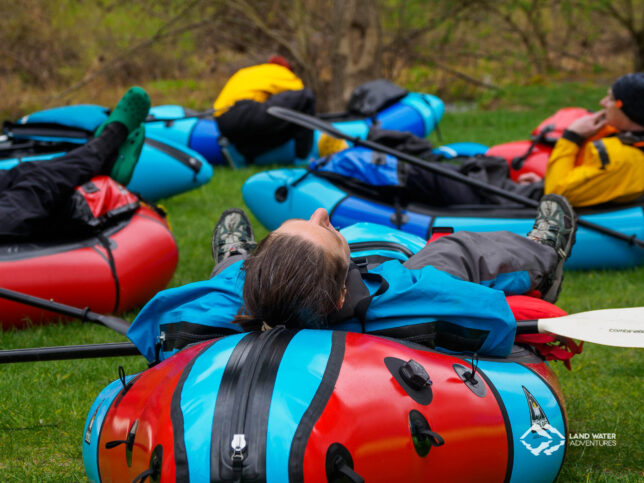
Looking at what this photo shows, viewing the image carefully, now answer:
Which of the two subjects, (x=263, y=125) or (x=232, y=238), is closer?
(x=232, y=238)

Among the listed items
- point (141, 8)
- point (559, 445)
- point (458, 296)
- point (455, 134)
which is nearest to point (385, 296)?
point (458, 296)

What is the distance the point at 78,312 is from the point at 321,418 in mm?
1737

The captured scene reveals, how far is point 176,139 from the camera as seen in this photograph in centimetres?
796

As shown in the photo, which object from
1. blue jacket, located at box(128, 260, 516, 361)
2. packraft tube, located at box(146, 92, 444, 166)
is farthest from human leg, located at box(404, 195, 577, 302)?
packraft tube, located at box(146, 92, 444, 166)

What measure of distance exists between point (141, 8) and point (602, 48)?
8451mm

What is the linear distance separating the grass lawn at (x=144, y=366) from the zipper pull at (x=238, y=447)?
1031 mm

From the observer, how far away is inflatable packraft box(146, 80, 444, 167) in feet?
25.6

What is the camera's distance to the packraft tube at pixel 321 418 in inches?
66.4

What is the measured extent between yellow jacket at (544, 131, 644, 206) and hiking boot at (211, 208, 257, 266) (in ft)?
7.50

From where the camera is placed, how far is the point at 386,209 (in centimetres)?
496

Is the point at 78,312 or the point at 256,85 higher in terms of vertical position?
the point at 78,312

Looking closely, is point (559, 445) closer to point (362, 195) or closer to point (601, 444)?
point (601, 444)

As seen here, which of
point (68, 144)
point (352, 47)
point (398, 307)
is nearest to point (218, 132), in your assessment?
point (68, 144)

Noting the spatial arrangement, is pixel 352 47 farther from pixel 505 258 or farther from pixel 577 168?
pixel 505 258
